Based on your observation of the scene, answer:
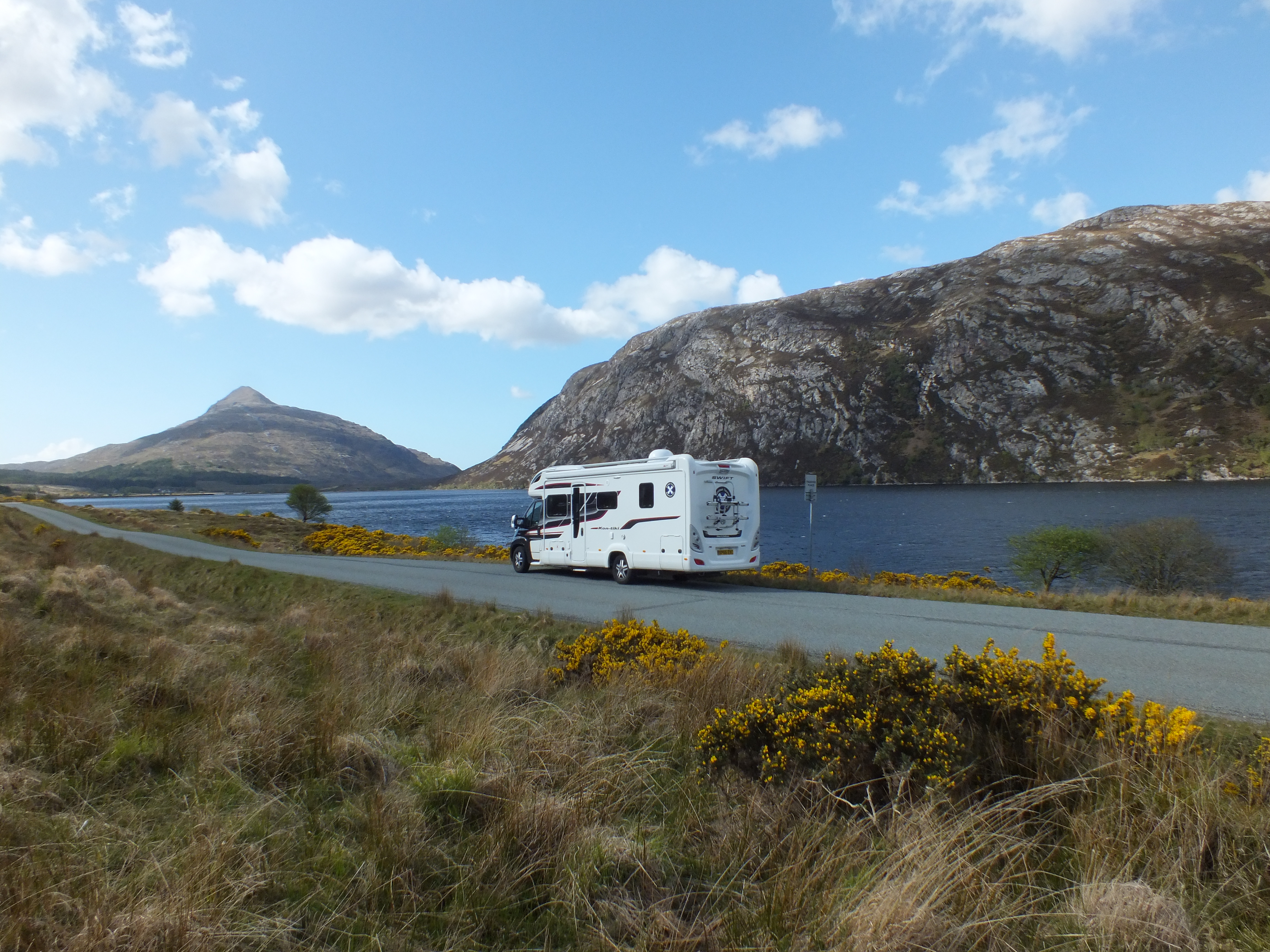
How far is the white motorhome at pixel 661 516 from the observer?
53.2 ft

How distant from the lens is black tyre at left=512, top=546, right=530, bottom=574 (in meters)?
20.7

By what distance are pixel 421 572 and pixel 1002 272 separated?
19039cm

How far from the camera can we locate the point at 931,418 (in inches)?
6088

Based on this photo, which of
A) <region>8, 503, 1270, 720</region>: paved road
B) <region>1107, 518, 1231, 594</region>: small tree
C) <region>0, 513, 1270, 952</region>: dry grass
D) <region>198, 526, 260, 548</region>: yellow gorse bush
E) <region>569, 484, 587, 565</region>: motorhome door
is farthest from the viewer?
<region>198, 526, 260, 548</region>: yellow gorse bush

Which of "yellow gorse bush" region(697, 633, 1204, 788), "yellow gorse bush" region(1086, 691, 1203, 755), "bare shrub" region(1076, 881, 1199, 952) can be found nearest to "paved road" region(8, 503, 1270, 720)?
"yellow gorse bush" region(1086, 691, 1203, 755)

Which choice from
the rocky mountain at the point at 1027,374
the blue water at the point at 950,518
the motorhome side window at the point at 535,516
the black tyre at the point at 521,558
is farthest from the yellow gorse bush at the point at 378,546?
the rocky mountain at the point at 1027,374

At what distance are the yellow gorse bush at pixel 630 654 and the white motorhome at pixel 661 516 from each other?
7256 millimetres

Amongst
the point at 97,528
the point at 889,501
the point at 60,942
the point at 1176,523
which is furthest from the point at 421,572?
the point at 889,501

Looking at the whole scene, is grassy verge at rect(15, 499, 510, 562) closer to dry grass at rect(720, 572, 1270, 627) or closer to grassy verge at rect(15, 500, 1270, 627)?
grassy verge at rect(15, 500, 1270, 627)

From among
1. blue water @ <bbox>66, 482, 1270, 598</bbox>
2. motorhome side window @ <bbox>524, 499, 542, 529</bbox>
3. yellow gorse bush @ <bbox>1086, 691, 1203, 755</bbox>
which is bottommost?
blue water @ <bbox>66, 482, 1270, 598</bbox>

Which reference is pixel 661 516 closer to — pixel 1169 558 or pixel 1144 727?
pixel 1144 727

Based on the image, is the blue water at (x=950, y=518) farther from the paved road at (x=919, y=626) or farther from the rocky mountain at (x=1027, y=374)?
the rocky mountain at (x=1027, y=374)

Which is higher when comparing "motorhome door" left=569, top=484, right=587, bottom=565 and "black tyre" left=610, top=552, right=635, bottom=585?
"motorhome door" left=569, top=484, right=587, bottom=565

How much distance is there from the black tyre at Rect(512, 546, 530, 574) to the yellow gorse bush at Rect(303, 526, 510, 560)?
5.99 meters
